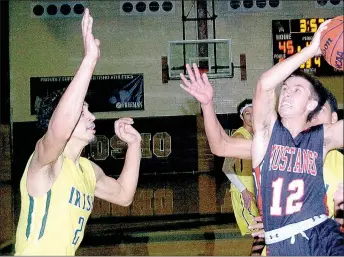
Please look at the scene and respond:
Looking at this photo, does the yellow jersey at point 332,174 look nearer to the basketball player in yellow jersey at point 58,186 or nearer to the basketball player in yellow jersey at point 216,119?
the basketball player in yellow jersey at point 216,119

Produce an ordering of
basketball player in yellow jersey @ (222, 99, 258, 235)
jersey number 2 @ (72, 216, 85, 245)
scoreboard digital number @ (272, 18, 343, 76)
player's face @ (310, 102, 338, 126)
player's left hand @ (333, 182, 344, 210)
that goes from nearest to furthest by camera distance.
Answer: jersey number 2 @ (72, 216, 85, 245)
player's left hand @ (333, 182, 344, 210)
player's face @ (310, 102, 338, 126)
basketball player in yellow jersey @ (222, 99, 258, 235)
scoreboard digital number @ (272, 18, 343, 76)

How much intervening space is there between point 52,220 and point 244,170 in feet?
9.51

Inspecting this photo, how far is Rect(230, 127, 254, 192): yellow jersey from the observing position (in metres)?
5.13

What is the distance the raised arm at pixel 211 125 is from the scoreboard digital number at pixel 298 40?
5.99 m

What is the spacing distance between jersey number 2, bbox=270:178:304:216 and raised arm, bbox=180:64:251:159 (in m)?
0.43

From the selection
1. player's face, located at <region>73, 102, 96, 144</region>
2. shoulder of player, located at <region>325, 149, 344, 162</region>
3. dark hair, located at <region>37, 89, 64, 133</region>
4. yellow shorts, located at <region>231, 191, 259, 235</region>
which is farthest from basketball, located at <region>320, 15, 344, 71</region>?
yellow shorts, located at <region>231, 191, 259, 235</region>

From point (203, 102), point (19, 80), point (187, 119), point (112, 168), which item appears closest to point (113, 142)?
point (112, 168)

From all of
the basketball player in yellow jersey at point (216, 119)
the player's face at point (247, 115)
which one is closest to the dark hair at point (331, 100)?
the basketball player in yellow jersey at point (216, 119)

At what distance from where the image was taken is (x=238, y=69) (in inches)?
424

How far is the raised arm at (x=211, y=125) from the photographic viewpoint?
3338mm

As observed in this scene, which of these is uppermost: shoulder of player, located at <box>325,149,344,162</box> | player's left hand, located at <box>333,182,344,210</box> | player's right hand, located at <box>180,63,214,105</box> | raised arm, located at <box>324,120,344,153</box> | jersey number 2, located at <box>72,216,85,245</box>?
player's right hand, located at <box>180,63,214,105</box>

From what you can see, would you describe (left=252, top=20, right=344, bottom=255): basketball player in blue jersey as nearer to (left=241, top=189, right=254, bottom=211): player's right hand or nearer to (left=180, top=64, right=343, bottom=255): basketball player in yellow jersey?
(left=180, top=64, right=343, bottom=255): basketball player in yellow jersey

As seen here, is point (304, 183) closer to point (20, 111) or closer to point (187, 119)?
point (187, 119)

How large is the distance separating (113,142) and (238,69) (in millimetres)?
2864
